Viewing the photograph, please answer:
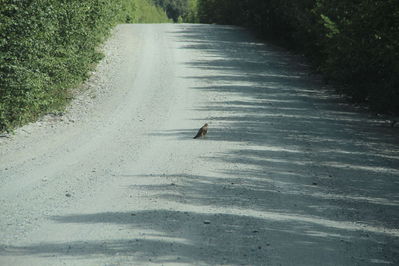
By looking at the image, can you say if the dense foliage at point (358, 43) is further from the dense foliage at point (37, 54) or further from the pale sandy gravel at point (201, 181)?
the dense foliage at point (37, 54)

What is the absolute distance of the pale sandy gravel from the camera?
21.6 feet

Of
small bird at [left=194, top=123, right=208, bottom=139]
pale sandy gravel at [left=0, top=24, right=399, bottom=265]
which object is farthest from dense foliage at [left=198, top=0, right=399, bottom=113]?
small bird at [left=194, top=123, right=208, bottom=139]

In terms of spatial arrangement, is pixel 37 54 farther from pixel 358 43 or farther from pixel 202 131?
pixel 358 43

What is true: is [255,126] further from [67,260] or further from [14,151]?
[67,260]

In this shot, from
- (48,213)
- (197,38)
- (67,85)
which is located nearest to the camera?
(48,213)

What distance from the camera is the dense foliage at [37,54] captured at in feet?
40.0

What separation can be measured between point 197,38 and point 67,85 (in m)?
19.0

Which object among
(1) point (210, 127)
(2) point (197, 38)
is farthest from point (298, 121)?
(2) point (197, 38)

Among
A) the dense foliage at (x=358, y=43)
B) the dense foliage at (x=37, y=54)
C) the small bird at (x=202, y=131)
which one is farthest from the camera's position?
the dense foliage at (x=358, y=43)

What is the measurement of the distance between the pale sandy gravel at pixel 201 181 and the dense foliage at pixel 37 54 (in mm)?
768

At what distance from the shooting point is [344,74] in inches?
658

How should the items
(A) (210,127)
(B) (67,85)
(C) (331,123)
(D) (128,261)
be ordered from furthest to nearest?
(B) (67,85), (C) (331,123), (A) (210,127), (D) (128,261)

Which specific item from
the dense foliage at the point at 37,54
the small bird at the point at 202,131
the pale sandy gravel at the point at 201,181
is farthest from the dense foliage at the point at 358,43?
the dense foliage at the point at 37,54

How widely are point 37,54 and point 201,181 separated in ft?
21.2
